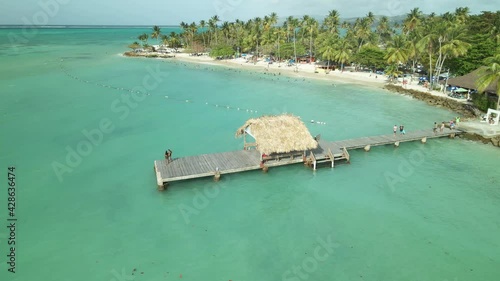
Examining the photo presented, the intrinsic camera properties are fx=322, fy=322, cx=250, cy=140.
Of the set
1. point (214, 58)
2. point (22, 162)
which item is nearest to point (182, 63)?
point (214, 58)

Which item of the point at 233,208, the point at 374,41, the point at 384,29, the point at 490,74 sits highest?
the point at 384,29

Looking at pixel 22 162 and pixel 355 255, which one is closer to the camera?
pixel 355 255

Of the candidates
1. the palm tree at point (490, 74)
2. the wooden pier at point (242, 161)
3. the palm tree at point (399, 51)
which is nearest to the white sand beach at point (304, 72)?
the palm tree at point (399, 51)

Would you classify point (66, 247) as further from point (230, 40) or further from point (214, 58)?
point (230, 40)

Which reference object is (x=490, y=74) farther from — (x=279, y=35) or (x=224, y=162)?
(x=279, y=35)

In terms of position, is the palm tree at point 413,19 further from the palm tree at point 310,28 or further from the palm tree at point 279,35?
the palm tree at point 279,35

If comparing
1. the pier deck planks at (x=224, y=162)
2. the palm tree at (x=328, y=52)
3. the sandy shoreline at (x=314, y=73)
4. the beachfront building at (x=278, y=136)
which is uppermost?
the palm tree at (x=328, y=52)

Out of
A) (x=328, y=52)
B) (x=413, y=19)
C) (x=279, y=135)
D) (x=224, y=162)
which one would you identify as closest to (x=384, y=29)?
(x=413, y=19)

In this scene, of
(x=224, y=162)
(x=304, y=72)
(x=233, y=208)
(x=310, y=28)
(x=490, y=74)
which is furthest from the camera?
(x=310, y=28)
